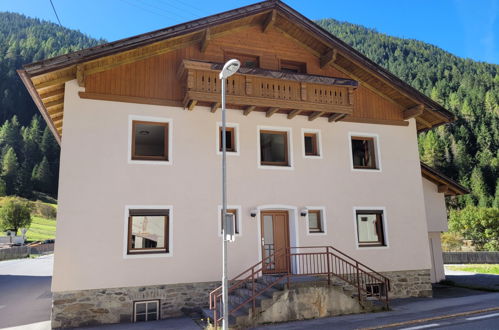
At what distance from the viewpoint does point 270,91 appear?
45.0 feet

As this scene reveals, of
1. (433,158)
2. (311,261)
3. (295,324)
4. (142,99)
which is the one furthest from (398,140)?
(433,158)

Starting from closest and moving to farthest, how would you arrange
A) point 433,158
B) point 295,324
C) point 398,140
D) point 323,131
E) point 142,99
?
point 295,324 → point 142,99 → point 323,131 → point 398,140 → point 433,158

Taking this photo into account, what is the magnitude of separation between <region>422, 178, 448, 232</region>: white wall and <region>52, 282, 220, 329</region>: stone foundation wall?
35.5 ft

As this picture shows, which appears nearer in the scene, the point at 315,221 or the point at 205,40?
the point at 205,40

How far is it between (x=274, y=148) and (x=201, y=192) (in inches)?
136

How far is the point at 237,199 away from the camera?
44.9ft

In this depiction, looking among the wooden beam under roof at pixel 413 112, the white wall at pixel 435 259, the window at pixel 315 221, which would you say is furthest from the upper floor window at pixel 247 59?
the white wall at pixel 435 259

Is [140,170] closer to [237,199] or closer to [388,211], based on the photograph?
[237,199]

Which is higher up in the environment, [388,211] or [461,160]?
[461,160]

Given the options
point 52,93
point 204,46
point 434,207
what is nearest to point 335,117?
point 204,46

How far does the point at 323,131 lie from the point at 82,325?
34.8 feet

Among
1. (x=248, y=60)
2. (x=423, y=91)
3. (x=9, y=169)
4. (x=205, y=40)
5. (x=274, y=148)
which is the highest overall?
(x=423, y=91)

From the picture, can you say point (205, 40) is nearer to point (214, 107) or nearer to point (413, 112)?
point (214, 107)

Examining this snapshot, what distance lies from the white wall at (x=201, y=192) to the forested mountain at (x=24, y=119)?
101969mm
